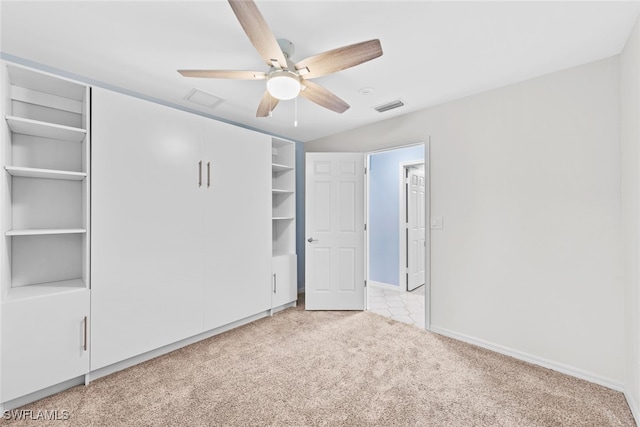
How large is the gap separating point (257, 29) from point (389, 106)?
6.32 feet

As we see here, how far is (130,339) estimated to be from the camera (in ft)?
7.32

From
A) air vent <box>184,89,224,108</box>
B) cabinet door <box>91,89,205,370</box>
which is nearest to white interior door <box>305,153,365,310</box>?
air vent <box>184,89,224,108</box>

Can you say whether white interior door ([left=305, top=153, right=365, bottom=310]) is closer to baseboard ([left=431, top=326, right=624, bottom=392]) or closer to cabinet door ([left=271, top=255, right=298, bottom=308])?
cabinet door ([left=271, top=255, right=298, bottom=308])

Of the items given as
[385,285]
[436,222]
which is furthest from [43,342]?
[385,285]

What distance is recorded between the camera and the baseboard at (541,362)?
1985 millimetres

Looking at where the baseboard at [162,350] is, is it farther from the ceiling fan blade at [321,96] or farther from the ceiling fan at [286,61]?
the ceiling fan blade at [321,96]

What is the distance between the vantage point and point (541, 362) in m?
2.27

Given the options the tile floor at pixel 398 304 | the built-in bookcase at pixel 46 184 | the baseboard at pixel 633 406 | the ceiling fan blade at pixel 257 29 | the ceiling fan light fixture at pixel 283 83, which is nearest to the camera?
the ceiling fan blade at pixel 257 29

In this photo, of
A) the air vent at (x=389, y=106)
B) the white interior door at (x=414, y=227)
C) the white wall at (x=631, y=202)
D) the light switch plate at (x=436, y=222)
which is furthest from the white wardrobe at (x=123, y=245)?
the white wall at (x=631, y=202)

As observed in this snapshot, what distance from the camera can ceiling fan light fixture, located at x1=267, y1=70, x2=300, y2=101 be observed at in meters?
1.77

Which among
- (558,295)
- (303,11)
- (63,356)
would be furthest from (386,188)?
(63,356)

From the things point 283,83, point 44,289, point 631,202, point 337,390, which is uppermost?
point 283,83

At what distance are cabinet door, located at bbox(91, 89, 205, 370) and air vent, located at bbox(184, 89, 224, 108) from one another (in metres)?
0.28

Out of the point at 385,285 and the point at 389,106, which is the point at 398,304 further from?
the point at 389,106
